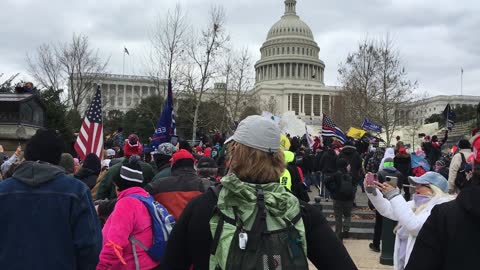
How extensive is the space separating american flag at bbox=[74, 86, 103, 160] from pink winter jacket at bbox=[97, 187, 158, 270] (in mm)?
4806

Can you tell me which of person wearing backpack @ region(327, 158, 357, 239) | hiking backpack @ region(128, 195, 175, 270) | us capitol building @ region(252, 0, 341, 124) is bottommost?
person wearing backpack @ region(327, 158, 357, 239)

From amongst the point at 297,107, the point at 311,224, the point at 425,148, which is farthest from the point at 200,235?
the point at 297,107

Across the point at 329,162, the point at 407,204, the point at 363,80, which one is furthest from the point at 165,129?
the point at 363,80

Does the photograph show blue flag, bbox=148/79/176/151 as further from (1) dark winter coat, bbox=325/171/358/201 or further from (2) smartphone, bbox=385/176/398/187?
(2) smartphone, bbox=385/176/398/187

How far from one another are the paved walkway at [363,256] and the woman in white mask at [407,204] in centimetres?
351

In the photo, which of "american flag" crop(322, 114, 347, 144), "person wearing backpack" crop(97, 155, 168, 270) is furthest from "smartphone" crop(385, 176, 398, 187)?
"american flag" crop(322, 114, 347, 144)

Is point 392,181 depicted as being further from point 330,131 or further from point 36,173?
point 330,131

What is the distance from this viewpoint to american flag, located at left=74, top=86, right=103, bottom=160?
8.17 meters

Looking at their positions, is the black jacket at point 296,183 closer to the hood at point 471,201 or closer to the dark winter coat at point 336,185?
the dark winter coat at point 336,185

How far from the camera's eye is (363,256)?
8.68 meters

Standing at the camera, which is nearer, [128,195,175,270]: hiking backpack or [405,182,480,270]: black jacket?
[405,182,480,270]: black jacket

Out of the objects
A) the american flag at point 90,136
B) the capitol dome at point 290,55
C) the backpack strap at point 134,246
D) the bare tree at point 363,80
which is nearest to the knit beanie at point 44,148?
the backpack strap at point 134,246

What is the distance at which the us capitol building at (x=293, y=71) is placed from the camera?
346ft

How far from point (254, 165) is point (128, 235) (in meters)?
1.70
